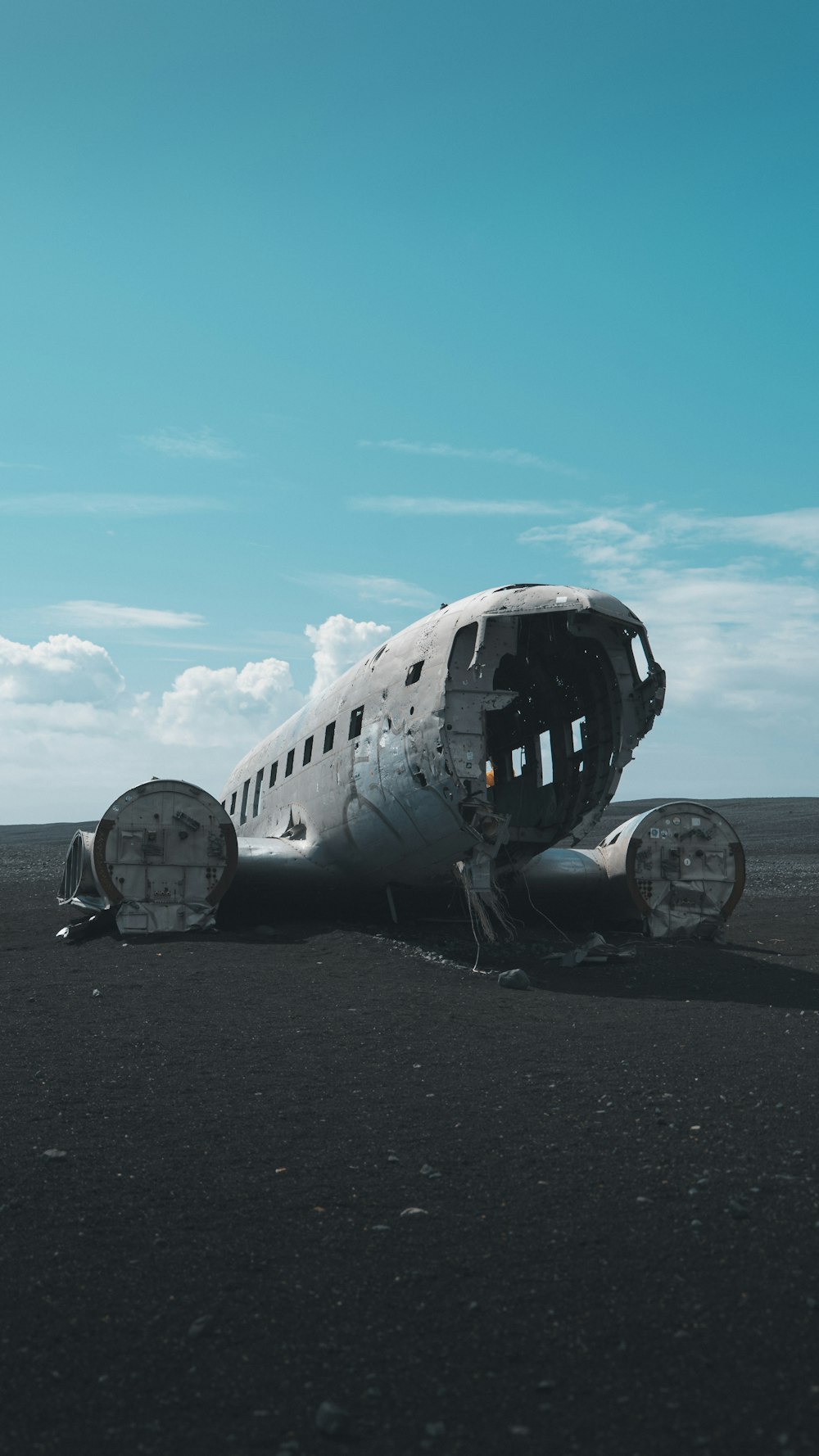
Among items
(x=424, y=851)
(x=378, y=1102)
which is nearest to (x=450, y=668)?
(x=424, y=851)

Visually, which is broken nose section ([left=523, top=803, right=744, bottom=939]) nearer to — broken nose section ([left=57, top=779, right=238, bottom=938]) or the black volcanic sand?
broken nose section ([left=57, top=779, right=238, bottom=938])

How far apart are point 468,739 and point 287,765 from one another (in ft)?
22.0

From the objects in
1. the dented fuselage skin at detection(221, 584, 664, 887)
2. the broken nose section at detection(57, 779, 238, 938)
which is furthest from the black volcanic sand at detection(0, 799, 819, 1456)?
the broken nose section at detection(57, 779, 238, 938)

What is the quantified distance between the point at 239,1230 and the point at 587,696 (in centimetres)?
1127

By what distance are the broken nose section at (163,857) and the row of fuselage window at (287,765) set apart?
0.70 metres

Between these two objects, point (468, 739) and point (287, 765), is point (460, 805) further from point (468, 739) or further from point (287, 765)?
point (287, 765)

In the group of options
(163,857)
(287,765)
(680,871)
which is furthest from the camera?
(287,765)

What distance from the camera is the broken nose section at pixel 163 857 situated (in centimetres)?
1545

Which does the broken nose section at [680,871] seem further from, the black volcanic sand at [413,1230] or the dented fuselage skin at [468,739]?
the black volcanic sand at [413,1230]

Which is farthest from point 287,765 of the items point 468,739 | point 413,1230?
point 413,1230

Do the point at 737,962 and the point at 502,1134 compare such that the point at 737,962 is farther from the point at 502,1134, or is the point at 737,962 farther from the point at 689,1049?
the point at 502,1134

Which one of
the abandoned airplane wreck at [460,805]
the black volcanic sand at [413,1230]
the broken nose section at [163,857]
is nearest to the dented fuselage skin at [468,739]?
the abandoned airplane wreck at [460,805]

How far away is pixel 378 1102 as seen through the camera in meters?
7.19

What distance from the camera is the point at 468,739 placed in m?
13.1
